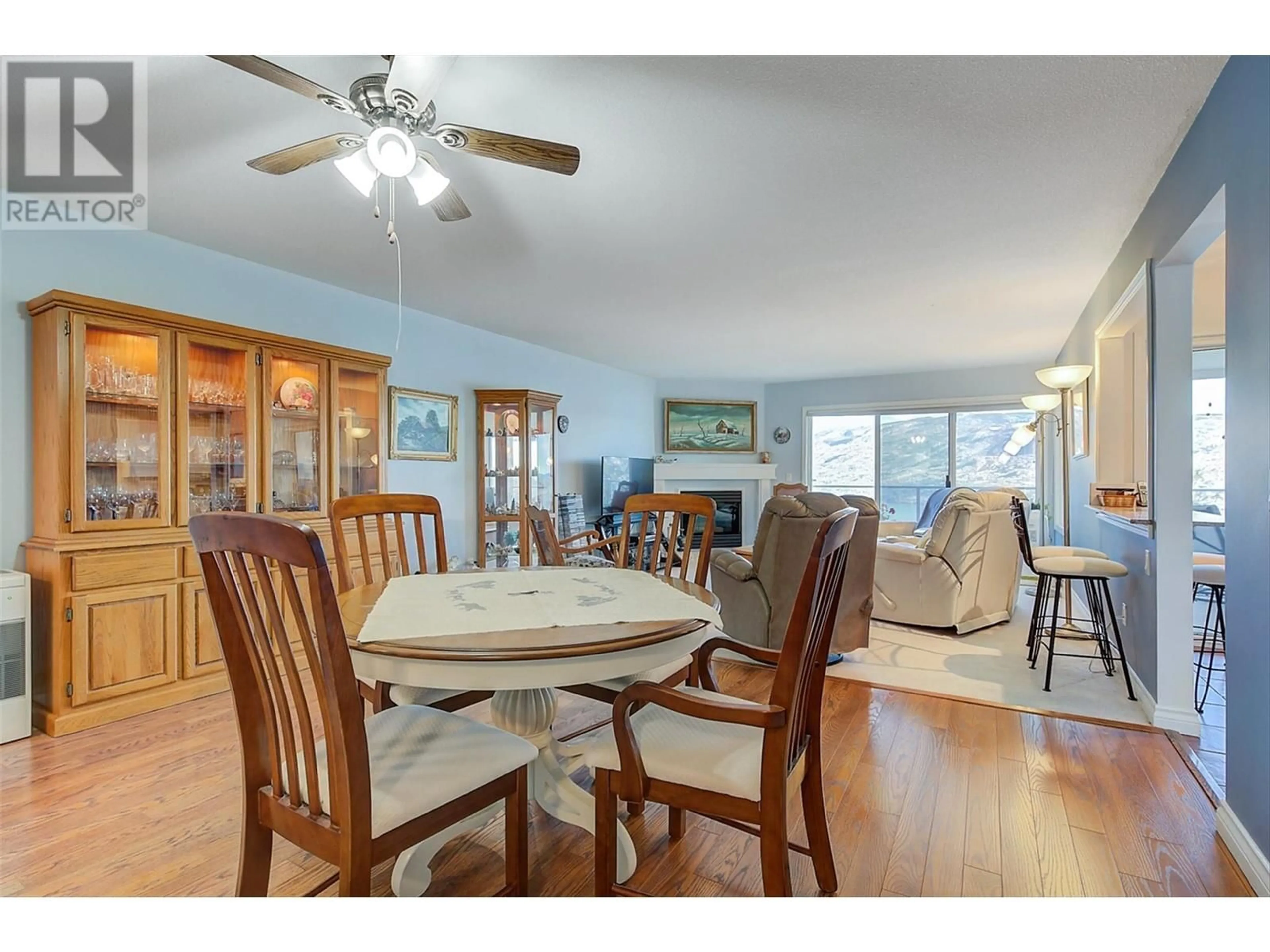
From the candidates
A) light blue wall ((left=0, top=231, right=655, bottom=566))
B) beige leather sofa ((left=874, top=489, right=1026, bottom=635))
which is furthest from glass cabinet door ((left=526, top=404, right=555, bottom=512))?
beige leather sofa ((left=874, top=489, right=1026, bottom=635))

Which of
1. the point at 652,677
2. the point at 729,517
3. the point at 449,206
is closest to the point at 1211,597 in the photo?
the point at 652,677

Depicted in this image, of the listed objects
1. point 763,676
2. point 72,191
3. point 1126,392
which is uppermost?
point 72,191

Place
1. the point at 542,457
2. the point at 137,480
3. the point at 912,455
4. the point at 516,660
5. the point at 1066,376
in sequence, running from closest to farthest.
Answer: the point at 516,660 → the point at 137,480 → the point at 1066,376 → the point at 542,457 → the point at 912,455

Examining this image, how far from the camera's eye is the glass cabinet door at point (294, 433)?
343cm

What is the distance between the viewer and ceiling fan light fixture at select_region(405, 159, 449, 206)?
1890 mm

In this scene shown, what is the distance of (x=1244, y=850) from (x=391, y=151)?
9.85 feet

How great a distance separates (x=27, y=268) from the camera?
278cm

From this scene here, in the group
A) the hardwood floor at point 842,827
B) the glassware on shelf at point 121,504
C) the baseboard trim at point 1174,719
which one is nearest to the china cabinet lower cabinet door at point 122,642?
the hardwood floor at point 842,827

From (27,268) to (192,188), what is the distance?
879mm

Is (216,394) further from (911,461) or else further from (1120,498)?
(911,461)

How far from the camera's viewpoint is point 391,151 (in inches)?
69.3

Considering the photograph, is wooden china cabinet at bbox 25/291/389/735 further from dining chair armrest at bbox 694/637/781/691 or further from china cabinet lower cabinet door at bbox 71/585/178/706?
dining chair armrest at bbox 694/637/781/691
